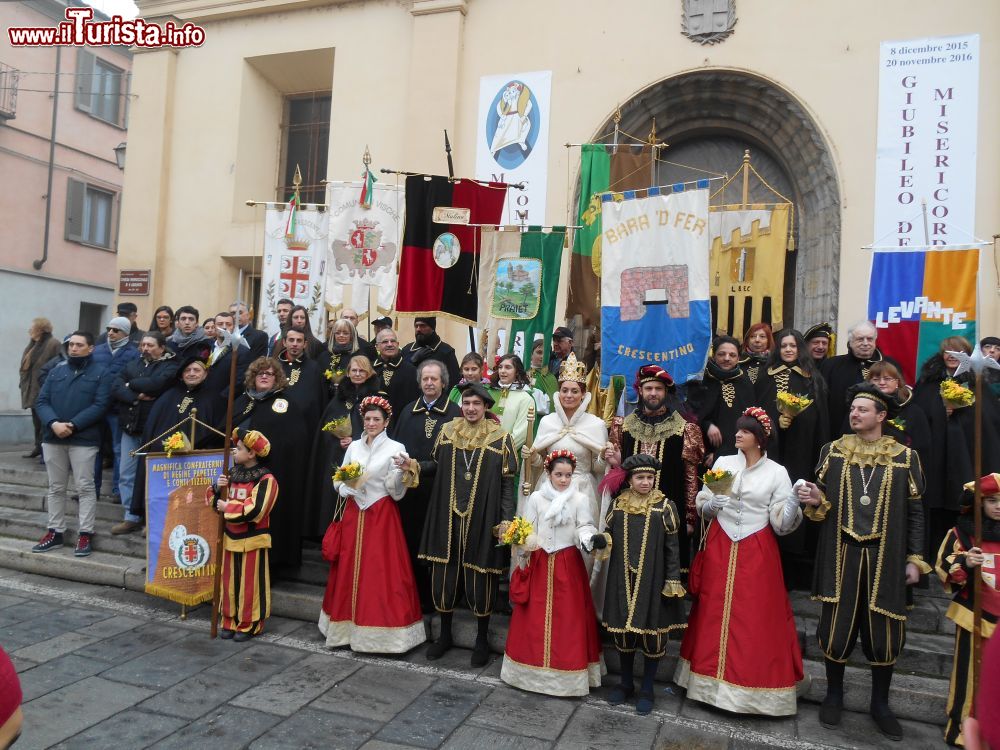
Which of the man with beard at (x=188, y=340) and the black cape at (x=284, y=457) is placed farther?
the man with beard at (x=188, y=340)

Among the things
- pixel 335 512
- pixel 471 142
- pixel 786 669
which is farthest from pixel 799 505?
pixel 471 142

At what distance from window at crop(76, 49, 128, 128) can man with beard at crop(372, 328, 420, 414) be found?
16.1 meters

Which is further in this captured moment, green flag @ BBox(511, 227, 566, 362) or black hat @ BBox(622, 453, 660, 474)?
green flag @ BBox(511, 227, 566, 362)

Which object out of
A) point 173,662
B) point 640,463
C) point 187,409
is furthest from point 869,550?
point 187,409

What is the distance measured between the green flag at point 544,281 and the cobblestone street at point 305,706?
3.23m

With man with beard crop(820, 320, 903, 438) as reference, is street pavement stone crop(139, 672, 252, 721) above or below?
below

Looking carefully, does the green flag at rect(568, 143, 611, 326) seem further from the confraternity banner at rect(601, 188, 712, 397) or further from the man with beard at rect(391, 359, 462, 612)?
the man with beard at rect(391, 359, 462, 612)

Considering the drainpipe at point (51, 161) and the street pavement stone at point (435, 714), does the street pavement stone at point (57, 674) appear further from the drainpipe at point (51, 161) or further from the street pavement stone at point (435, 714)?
the drainpipe at point (51, 161)

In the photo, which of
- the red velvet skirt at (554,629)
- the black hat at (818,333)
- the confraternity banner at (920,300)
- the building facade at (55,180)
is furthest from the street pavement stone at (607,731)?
the building facade at (55,180)

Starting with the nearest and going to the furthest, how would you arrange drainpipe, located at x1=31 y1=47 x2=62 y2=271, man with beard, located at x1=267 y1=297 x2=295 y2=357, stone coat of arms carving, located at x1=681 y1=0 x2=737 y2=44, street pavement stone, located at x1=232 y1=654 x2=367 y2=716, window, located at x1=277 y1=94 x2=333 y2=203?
Result: street pavement stone, located at x1=232 y1=654 x2=367 y2=716 < man with beard, located at x1=267 y1=297 x2=295 y2=357 < stone coat of arms carving, located at x1=681 y1=0 x2=737 y2=44 < window, located at x1=277 y1=94 x2=333 y2=203 < drainpipe, located at x1=31 y1=47 x2=62 y2=271

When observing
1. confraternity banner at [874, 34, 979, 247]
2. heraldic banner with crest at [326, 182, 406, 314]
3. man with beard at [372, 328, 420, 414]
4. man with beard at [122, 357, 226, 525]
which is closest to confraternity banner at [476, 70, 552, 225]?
heraldic banner with crest at [326, 182, 406, 314]

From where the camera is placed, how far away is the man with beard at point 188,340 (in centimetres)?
698

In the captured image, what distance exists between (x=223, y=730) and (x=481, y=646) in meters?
1.75

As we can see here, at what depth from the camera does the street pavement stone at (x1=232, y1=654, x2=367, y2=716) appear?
452 centimetres
